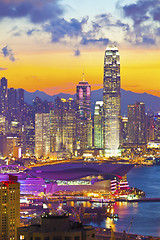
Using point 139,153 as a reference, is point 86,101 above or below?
above

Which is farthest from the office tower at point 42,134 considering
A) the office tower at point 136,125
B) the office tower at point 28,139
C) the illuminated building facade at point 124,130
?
the office tower at point 136,125

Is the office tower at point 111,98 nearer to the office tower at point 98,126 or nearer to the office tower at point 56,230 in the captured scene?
the office tower at point 98,126

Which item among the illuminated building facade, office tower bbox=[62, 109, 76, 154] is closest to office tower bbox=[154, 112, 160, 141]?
the illuminated building facade

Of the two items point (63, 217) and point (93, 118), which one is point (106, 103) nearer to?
point (93, 118)

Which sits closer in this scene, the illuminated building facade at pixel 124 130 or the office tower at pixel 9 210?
the office tower at pixel 9 210

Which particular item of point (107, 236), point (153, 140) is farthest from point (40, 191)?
point (153, 140)

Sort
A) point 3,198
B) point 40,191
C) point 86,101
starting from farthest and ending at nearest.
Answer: point 86,101 < point 40,191 < point 3,198

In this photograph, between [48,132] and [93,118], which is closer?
[48,132]
